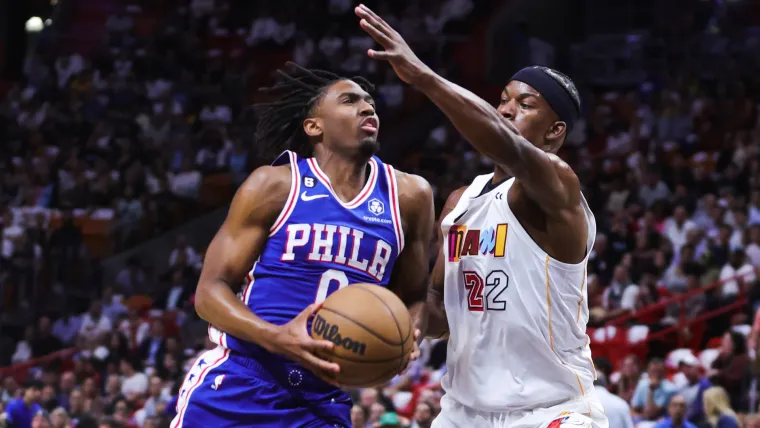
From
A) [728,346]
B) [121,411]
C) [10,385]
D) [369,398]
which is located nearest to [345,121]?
[369,398]

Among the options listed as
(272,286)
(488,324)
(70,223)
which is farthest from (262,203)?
(70,223)

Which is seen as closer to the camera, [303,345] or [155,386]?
[303,345]

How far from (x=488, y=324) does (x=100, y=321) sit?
9838 mm

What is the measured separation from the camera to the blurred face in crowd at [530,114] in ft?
14.5

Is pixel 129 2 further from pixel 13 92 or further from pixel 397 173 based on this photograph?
pixel 397 173

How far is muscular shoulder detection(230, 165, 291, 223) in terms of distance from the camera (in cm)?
414

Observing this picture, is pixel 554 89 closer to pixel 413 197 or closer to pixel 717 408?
pixel 413 197

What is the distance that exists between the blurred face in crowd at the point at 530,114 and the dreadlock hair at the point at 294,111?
616mm

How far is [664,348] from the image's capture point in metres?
10.5

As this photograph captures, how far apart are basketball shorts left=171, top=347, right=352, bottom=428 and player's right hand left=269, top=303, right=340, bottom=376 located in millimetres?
245

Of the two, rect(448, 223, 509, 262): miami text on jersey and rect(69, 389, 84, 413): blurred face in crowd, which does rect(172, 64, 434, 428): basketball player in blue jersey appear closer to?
rect(448, 223, 509, 262): miami text on jersey

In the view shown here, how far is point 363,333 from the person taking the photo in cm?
372

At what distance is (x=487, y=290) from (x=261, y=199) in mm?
943

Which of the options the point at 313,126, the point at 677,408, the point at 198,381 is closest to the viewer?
the point at 198,381
